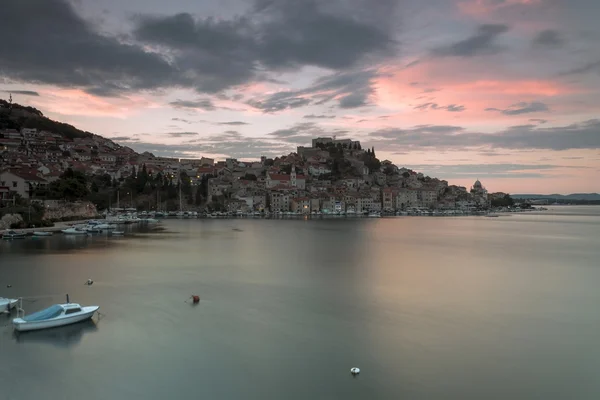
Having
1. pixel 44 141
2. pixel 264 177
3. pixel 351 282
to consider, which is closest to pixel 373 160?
pixel 264 177

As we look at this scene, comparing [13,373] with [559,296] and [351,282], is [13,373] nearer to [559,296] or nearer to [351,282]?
[351,282]

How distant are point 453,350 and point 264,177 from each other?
8053 centimetres

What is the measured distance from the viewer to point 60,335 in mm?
9398

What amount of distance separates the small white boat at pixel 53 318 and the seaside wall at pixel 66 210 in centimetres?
2885

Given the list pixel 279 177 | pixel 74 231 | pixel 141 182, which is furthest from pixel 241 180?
pixel 74 231

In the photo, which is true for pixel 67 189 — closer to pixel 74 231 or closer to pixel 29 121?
pixel 74 231

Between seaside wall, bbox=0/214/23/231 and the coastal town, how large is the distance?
9553 millimetres

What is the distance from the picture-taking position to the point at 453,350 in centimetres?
891

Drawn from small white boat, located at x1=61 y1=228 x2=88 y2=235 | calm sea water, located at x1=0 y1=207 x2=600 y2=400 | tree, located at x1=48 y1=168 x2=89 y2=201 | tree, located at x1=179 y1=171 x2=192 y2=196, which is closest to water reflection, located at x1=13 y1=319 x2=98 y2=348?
calm sea water, located at x1=0 y1=207 x2=600 y2=400

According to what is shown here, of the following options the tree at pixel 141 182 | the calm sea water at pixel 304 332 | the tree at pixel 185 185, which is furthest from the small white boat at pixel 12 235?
the tree at pixel 185 185

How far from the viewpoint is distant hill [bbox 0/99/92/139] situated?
301 feet

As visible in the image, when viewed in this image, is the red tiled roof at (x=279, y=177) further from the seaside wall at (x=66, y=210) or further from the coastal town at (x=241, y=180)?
the seaside wall at (x=66, y=210)

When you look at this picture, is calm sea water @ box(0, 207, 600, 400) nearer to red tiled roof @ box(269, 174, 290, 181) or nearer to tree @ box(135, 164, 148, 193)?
tree @ box(135, 164, 148, 193)

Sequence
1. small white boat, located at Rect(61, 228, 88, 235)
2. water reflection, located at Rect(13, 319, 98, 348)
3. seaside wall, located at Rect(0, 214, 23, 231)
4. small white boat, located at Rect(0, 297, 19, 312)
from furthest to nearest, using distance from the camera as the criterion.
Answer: small white boat, located at Rect(61, 228, 88, 235), seaside wall, located at Rect(0, 214, 23, 231), small white boat, located at Rect(0, 297, 19, 312), water reflection, located at Rect(13, 319, 98, 348)
